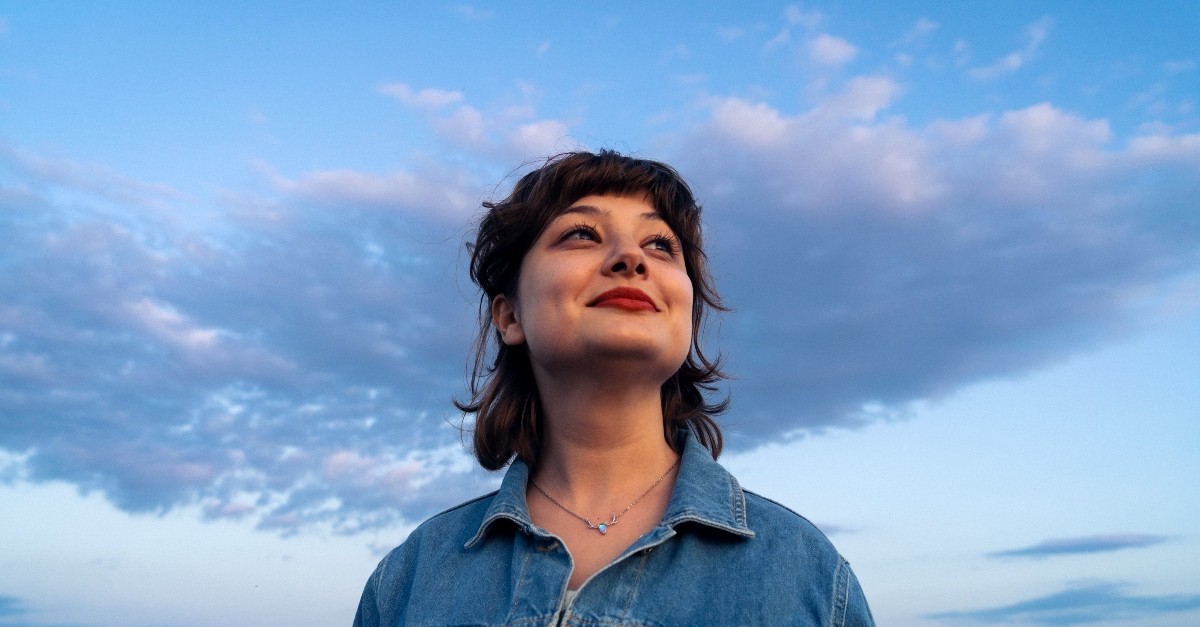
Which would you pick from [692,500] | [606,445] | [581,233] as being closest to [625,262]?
[581,233]

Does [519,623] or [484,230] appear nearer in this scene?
[519,623]

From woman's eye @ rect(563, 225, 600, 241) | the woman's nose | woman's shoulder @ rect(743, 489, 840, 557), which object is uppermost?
woman's eye @ rect(563, 225, 600, 241)

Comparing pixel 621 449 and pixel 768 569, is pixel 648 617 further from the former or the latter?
pixel 621 449

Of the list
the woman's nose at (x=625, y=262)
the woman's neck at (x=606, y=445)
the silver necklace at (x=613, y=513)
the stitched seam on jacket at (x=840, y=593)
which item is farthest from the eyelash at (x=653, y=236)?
the stitched seam on jacket at (x=840, y=593)

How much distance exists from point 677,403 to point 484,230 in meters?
1.31

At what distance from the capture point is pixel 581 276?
163 inches

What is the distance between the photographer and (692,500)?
393cm

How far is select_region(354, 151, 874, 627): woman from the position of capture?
372 centimetres

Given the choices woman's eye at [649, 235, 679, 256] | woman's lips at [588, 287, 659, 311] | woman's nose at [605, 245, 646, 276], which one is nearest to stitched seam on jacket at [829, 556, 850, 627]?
woman's lips at [588, 287, 659, 311]

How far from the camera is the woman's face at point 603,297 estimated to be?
401 cm

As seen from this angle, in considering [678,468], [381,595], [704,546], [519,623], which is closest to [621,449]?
[678,468]

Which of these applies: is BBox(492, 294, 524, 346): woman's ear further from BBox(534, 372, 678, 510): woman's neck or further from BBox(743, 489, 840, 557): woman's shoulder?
BBox(743, 489, 840, 557): woman's shoulder

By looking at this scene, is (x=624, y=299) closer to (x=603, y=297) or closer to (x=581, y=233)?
(x=603, y=297)

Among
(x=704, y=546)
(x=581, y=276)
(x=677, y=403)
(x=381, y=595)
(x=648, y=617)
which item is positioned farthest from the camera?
(x=677, y=403)
